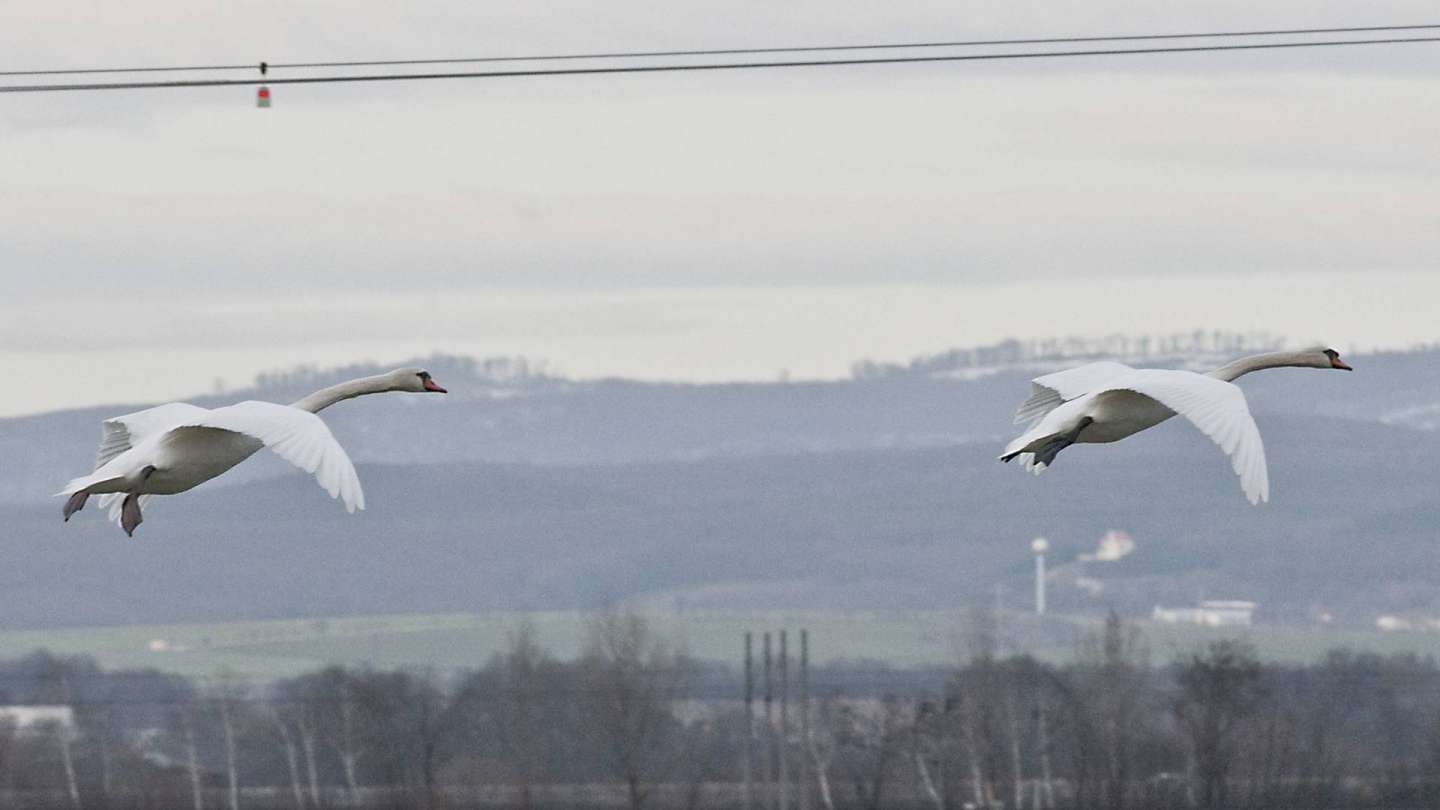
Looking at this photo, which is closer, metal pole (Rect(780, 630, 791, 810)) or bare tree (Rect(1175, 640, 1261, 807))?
A: metal pole (Rect(780, 630, 791, 810))

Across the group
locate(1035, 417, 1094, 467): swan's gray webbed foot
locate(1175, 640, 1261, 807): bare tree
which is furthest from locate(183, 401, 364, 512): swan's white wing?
A: locate(1175, 640, 1261, 807): bare tree

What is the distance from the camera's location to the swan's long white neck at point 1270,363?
1126 inches

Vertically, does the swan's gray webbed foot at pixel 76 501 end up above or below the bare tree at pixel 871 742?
above

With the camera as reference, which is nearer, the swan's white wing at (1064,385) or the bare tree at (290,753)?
the swan's white wing at (1064,385)

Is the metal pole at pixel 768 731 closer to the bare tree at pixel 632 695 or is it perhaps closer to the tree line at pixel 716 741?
the tree line at pixel 716 741

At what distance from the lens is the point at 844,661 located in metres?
117

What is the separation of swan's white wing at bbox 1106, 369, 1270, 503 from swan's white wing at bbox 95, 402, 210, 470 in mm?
7546

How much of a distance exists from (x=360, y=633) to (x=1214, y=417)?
165 metres

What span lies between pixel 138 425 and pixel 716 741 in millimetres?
49825

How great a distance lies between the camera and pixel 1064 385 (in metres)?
28.5

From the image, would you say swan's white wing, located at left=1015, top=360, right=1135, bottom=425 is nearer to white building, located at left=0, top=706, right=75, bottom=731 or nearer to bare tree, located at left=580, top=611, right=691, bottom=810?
bare tree, located at left=580, top=611, right=691, bottom=810

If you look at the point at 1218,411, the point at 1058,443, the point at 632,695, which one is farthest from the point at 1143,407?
the point at 632,695

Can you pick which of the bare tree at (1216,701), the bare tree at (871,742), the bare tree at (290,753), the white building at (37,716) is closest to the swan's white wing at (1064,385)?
the bare tree at (290,753)

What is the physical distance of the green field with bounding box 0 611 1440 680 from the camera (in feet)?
405
